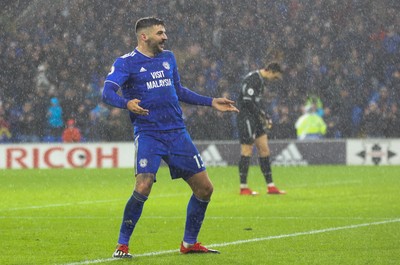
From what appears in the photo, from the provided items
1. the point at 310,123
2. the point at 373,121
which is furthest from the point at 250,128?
the point at 373,121

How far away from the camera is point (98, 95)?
92.2 ft

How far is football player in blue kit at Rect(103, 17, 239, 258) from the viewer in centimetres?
897

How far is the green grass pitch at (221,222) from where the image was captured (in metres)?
9.10

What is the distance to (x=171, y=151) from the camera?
9.12 m

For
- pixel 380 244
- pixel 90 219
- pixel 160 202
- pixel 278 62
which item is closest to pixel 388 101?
pixel 278 62

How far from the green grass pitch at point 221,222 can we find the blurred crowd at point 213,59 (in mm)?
5630

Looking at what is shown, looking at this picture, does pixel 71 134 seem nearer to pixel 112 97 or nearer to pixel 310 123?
pixel 310 123

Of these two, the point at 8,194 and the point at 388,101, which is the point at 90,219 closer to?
the point at 8,194

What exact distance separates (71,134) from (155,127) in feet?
61.2

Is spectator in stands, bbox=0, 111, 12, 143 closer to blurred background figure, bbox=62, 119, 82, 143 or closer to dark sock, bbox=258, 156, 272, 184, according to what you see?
blurred background figure, bbox=62, 119, 82, 143

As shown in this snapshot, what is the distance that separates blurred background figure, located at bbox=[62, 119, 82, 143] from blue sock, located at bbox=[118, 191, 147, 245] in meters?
18.6

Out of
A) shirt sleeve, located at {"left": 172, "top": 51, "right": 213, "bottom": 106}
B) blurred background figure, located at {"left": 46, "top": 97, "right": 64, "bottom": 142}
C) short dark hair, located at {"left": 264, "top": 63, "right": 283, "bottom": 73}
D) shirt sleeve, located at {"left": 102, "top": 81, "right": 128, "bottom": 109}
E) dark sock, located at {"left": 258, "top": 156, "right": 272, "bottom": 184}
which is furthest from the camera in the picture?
blurred background figure, located at {"left": 46, "top": 97, "right": 64, "bottom": 142}

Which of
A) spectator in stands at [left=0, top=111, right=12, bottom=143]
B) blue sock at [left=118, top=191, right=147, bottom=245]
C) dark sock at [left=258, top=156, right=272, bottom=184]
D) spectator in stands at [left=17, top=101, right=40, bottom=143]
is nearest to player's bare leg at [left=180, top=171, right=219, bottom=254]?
blue sock at [left=118, top=191, right=147, bottom=245]

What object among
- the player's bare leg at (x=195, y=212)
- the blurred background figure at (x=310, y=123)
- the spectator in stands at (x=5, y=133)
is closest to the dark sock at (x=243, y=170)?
the player's bare leg at (x=195, y=212)
